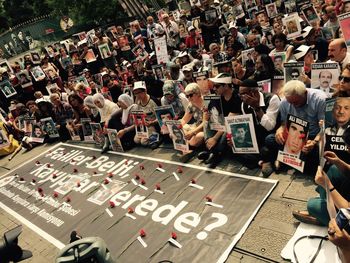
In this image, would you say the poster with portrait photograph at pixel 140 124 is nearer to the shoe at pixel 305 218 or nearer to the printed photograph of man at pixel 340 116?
the shoe at pixel 305 218

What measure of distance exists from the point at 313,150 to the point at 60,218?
4.92 meters

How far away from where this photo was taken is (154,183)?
23.2ft

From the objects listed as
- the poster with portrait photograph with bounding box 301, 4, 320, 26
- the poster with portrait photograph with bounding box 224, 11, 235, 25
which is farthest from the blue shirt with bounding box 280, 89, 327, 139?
the poster with portrait photograph with bounding box 224, 11, 235, 25

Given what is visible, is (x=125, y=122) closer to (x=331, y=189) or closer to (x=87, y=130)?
(x=87, y=130)

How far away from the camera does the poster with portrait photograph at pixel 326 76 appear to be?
5.88 meters

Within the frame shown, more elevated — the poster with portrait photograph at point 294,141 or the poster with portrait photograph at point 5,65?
the poster with portrait photograph at point 5,65

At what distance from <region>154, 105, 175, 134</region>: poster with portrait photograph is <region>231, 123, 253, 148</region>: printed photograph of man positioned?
76.7 inches

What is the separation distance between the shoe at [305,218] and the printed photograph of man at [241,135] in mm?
1703

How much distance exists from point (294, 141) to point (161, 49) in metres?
6.98

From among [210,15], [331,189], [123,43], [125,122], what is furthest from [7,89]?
[331,189]

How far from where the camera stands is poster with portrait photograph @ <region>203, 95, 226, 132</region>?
6492 millimetres

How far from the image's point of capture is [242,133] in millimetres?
6117

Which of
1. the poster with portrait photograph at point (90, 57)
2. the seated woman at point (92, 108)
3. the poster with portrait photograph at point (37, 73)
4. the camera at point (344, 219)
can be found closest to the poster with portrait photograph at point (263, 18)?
the seated woman at point (92, 108)

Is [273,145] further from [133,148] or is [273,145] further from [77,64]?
[77,64]
